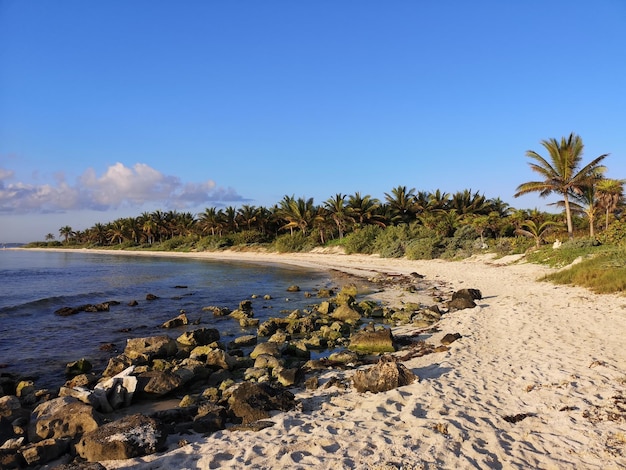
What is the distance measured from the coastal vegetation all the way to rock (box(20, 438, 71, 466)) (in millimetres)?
16119

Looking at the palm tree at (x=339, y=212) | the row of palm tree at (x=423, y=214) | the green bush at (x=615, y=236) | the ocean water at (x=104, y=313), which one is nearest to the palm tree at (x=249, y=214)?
the row of palm tree at (x=423, y=214)

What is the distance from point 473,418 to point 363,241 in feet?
128

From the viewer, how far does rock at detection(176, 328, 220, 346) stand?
37.9ft

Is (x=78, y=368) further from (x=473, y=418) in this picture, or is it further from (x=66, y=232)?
(x=66, y=232)

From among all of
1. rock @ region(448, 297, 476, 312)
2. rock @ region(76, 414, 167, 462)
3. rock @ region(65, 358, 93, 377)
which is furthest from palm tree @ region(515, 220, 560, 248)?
rock @ region(76, 414, 167, 462)

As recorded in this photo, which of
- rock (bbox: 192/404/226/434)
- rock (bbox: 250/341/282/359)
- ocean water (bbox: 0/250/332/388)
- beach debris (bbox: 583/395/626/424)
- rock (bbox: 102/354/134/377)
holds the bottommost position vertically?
ocean water (bbox: 0/250/332/388)

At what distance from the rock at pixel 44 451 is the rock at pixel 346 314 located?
32.5ft

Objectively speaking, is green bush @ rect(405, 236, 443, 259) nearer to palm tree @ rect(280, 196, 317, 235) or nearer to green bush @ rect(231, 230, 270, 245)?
palm tree @ rect(280, 196, 317, 235)

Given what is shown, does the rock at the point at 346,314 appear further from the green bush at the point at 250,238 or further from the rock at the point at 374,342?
the green bush at the point at 250,238

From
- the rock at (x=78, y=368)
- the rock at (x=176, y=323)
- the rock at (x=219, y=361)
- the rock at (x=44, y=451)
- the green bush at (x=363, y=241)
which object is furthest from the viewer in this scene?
the green bush at (x=363, y=241)

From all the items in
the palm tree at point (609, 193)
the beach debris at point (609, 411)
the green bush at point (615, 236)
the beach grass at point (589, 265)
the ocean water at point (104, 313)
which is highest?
the palm tree at point (609, 193)

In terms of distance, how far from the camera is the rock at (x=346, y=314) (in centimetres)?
1425

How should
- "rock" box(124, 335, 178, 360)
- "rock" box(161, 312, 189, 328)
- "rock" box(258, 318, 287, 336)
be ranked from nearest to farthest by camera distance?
1. "rock" box(124, 335, 178, 360)
2. "rock" box(258, 318, 287, 336)
3. "rock" box(161, 312, 189, 328)

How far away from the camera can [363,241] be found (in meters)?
44.6
